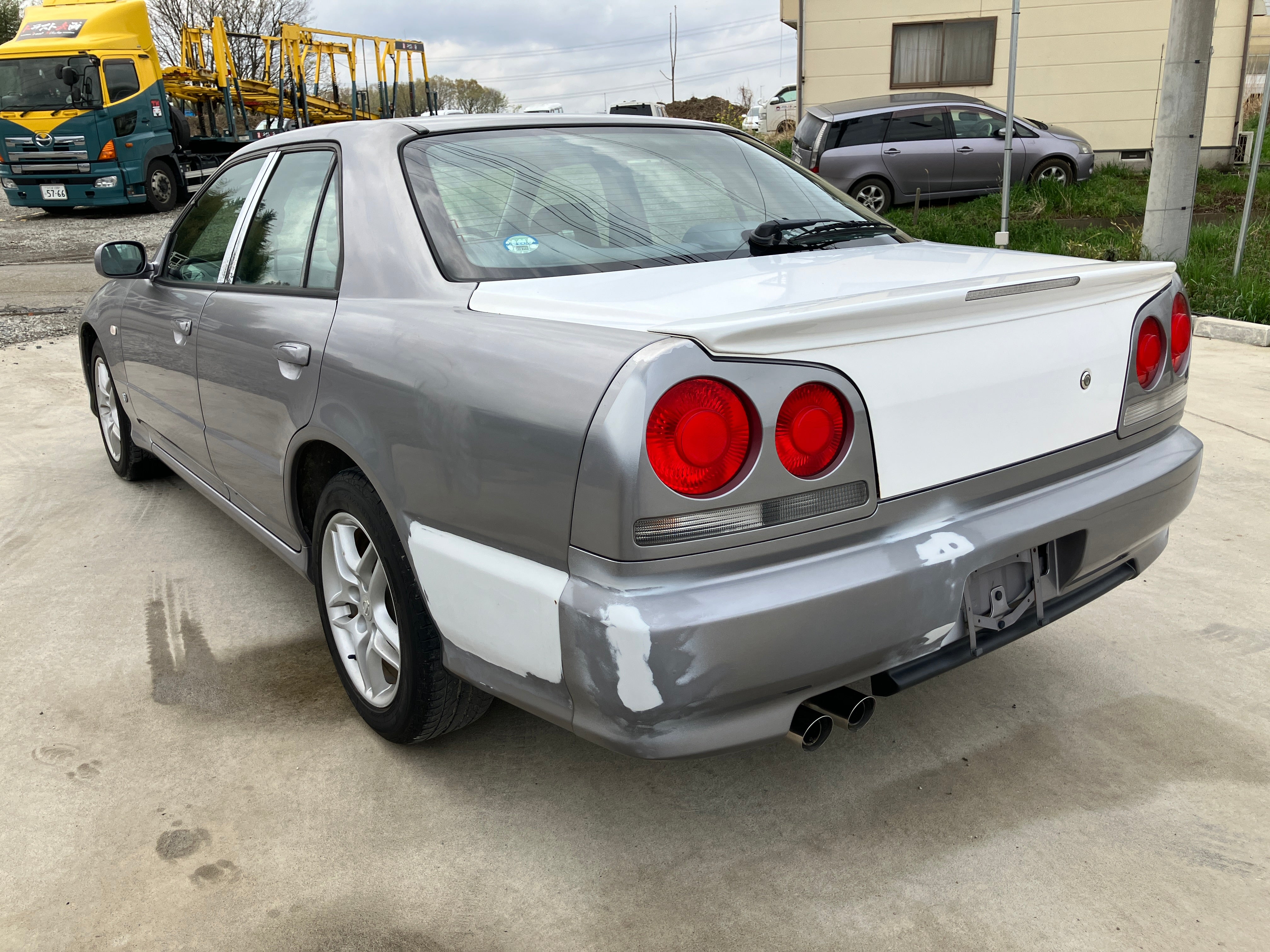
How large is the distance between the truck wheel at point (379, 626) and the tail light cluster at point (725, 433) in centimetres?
83

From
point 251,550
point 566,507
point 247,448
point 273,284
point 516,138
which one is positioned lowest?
point 251,550

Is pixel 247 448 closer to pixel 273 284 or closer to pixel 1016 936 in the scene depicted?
pixel 273 284

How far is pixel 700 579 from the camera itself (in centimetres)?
173

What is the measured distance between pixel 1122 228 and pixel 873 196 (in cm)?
381

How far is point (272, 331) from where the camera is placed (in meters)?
2.79

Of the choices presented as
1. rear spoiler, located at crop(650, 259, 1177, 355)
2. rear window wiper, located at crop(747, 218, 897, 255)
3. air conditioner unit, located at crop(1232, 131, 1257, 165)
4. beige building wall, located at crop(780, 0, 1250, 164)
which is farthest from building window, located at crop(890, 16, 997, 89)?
rear spoiler, located at crop(650, 259, 1177, 355)

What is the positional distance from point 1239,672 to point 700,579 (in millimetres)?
1971

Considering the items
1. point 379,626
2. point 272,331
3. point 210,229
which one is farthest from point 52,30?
point 379,626

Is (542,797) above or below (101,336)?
below

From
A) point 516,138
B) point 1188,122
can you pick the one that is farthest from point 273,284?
point 1188,122

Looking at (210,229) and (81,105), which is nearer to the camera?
(210,229)

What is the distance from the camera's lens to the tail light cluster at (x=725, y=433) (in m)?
1.69

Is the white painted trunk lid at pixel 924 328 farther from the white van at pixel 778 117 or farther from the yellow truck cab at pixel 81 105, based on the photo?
the white van at pixel 778 117

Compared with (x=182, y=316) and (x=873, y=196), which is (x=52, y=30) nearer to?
(x=873, y=196)
